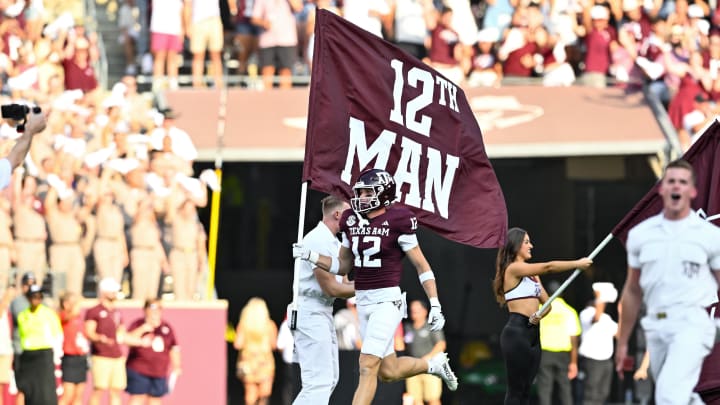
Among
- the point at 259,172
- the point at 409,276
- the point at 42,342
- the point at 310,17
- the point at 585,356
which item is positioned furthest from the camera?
the point at 259,172

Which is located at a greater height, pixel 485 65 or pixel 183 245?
pixel 485 65

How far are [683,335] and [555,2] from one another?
14271 mm

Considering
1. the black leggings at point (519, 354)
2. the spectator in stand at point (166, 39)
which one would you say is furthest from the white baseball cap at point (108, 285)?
the black leggings at point (519, 354)

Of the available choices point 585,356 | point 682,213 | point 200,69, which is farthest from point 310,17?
point 682,213

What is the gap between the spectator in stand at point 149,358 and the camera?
18.2m

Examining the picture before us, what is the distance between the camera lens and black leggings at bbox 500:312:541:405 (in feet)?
40.5

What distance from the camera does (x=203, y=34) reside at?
22.0 metres

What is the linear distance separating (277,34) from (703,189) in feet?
36.3

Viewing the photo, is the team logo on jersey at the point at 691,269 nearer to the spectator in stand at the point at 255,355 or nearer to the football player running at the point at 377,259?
the football player running at the point at 377,259

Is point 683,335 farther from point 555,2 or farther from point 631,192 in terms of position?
point 631,192

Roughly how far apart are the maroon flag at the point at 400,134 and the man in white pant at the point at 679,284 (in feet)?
11.5

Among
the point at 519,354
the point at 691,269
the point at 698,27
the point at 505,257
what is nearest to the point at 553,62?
the point at 698,27

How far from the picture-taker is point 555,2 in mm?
23062

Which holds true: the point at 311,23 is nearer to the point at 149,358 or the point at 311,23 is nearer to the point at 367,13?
the point at 367,13
